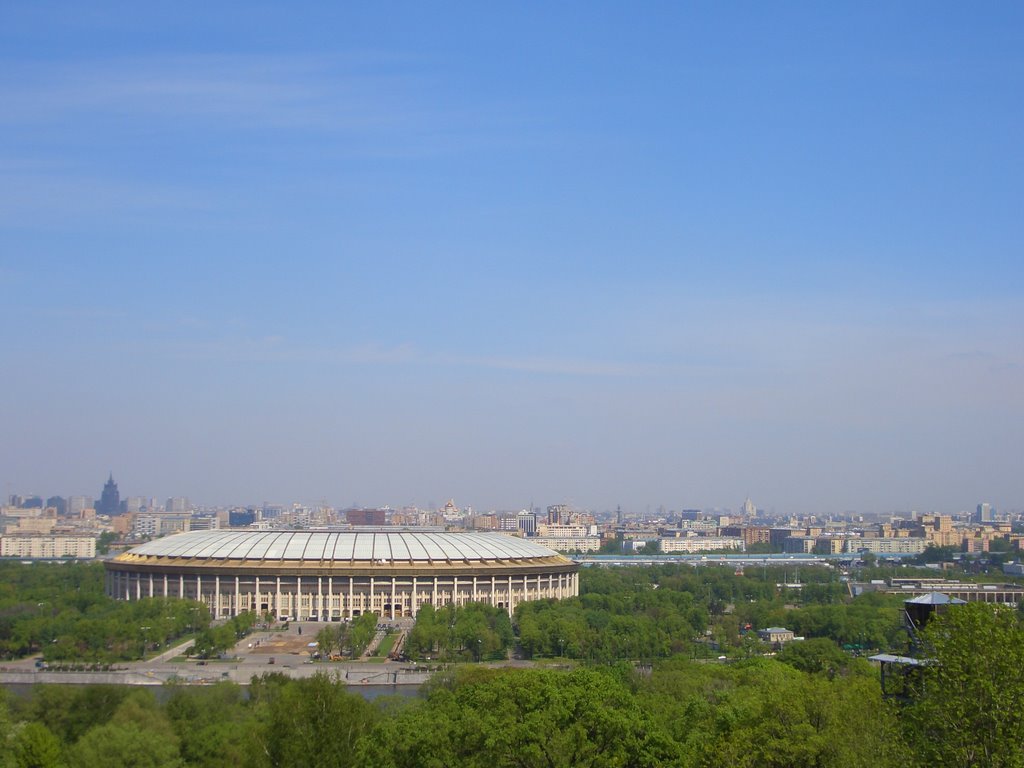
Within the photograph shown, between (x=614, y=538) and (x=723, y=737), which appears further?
(x=614, y=538)

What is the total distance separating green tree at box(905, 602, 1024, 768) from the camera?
51.8ft

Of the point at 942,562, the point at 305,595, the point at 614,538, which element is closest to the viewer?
the point at 305,595

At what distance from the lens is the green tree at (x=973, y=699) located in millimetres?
15797

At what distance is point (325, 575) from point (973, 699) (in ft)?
185

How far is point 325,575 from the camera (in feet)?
229

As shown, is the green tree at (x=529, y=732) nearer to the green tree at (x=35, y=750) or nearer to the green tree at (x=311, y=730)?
the green tree at (x=311, y=730)

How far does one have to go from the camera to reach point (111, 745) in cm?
2627

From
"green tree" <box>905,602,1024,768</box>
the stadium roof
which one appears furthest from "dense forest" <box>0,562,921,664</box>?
"green tree" <box>905,602,1024,768</box>

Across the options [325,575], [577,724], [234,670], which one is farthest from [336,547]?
[577,724]

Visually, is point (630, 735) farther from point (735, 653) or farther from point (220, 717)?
point (735, 653)

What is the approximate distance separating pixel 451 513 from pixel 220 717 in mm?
149829

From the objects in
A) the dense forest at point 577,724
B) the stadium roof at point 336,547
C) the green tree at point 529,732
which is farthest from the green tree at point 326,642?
the green tree at point 529,732

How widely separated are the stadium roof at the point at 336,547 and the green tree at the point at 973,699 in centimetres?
5655

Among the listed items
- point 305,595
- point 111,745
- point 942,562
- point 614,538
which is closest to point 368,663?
point 305,595
